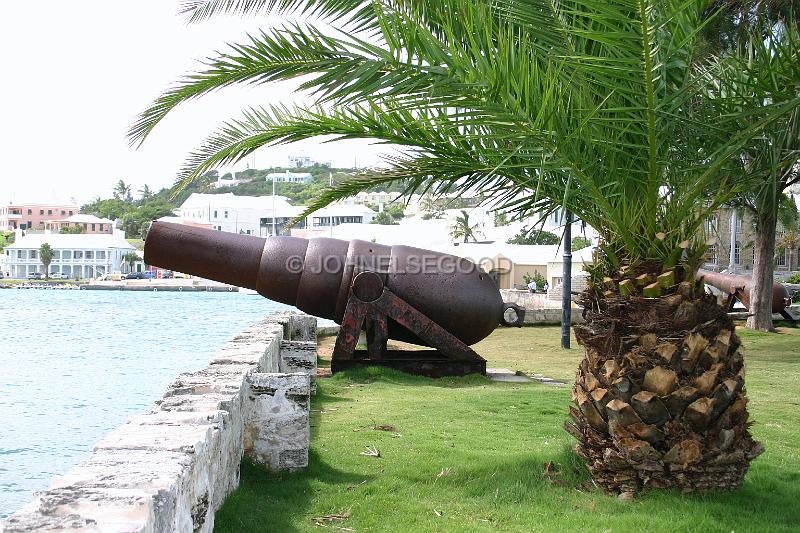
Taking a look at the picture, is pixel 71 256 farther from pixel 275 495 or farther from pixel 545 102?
pixel 545 102

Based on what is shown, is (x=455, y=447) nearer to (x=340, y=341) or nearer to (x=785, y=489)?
(x=785, y=489)

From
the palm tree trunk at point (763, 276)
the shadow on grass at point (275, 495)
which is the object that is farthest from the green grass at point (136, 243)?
the shadow on grass at point (275, 495)

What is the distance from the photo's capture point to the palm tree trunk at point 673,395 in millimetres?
4277

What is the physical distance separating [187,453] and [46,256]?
73.0 meters

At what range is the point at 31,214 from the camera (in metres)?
110

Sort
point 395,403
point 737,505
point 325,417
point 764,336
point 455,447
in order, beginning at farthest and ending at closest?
point 764,336, point 395,403, point 325,417, point 455,447, point 737,505

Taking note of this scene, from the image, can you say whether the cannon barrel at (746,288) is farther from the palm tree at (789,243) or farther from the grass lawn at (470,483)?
the grass lawn at (470,483)


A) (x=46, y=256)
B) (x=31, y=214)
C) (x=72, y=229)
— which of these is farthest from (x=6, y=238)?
(x=46, y=256)

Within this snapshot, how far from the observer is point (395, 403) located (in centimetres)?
771

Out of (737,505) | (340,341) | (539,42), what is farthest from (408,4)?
(340,341)

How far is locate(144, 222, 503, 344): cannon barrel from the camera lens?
9.12 m

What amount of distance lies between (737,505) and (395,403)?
12.7 ft

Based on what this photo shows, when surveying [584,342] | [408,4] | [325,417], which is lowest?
[325,417]

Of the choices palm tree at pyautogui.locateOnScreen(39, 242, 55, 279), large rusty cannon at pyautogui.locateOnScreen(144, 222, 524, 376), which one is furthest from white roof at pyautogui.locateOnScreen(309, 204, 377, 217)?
large rusty cannon at pyautogui.locateOnScreen(144, 222, 524, 376)
